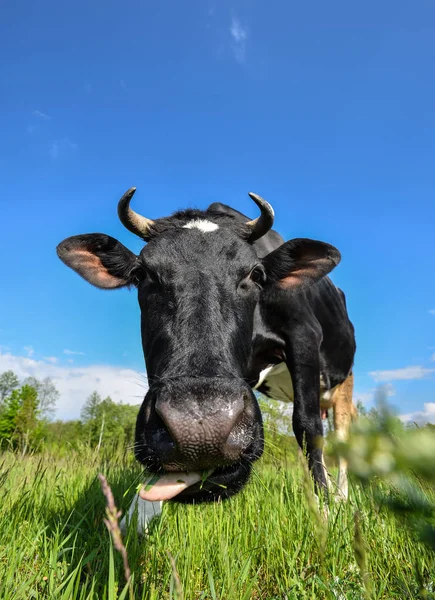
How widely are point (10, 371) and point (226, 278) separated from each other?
214 feet

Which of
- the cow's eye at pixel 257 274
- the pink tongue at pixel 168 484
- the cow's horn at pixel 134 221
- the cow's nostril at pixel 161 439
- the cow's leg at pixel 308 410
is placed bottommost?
the pink tongue at pixel 168 484

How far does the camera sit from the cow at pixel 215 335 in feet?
7.38

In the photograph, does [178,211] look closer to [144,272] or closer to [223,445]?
[144,272]

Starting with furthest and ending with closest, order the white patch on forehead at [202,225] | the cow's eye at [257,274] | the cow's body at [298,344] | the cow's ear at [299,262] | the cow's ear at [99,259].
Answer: the cow's body at [298,344]
the cow's ear at [299,262]
the cow's ear at [99,259]
the white patch on forehead at [202,225]
the cow's eye at [257,274]

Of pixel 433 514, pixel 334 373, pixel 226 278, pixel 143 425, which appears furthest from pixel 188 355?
pixel 334 373

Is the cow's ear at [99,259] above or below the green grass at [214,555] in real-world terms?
above

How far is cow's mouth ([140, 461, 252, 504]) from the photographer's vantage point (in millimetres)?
2178

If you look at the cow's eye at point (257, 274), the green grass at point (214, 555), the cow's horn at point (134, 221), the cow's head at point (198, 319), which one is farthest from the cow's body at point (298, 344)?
the cow's horn at point (134, 221)

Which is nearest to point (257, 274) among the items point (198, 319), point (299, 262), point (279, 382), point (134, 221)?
point (299, 262)

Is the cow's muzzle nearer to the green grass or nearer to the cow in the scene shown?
the cow

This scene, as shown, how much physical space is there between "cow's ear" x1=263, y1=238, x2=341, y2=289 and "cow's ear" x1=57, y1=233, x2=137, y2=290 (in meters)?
1.43

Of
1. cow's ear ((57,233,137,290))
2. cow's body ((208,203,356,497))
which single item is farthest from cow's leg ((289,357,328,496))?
cow's ear ((57,233,137,290))

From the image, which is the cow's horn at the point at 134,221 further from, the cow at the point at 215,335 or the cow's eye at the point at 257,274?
the cow's eye at the point at 257,274

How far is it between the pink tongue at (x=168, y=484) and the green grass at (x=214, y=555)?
143mm
